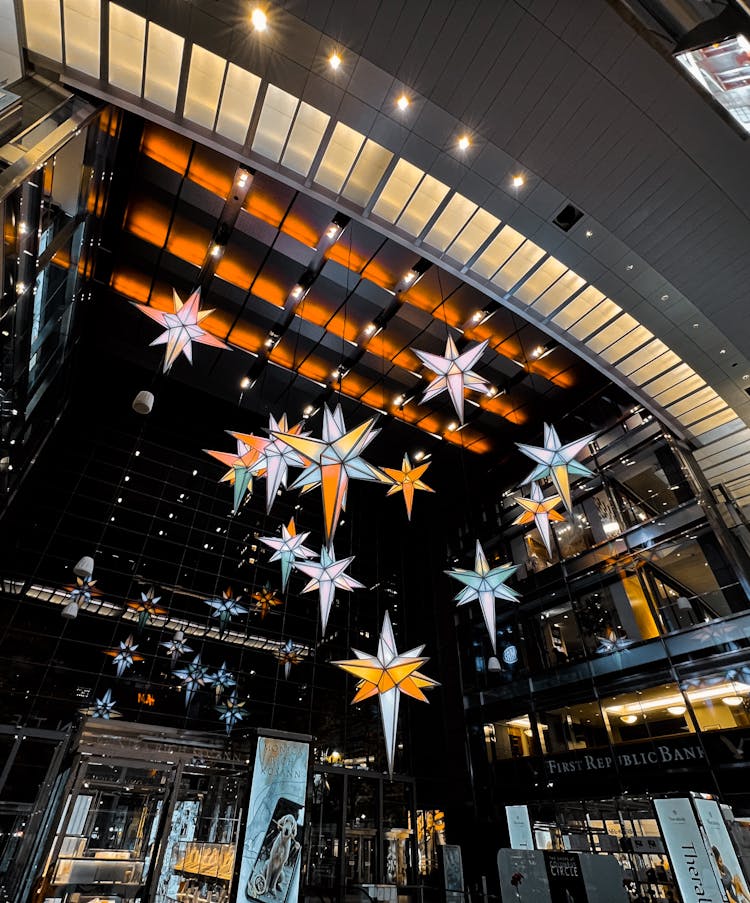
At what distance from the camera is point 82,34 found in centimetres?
714

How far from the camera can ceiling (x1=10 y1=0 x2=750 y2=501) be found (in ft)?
22.6

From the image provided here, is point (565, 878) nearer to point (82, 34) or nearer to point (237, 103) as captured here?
point (237, 103)

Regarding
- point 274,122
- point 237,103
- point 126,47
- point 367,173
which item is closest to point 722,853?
point 367,173

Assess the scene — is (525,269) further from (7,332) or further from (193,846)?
(193,846)

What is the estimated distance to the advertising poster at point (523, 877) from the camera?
→ 6438mm

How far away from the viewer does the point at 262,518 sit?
16.4m

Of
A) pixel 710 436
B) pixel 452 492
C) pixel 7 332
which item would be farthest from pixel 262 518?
pixel 710 436

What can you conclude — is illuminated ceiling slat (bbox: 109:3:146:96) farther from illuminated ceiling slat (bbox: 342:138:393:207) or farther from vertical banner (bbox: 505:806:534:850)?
vertical banner (bbox: 505:806:534:850)

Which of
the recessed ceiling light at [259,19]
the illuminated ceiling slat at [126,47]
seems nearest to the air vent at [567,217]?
the recessed ceiling light at [259,19]

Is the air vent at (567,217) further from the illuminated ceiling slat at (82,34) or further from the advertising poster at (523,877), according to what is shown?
the advertising poster at (523,877)

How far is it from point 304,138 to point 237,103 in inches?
47.5

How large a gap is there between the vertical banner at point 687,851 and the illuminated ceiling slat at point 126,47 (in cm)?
1296

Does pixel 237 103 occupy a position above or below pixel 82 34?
above

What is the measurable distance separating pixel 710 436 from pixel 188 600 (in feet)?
50.7
